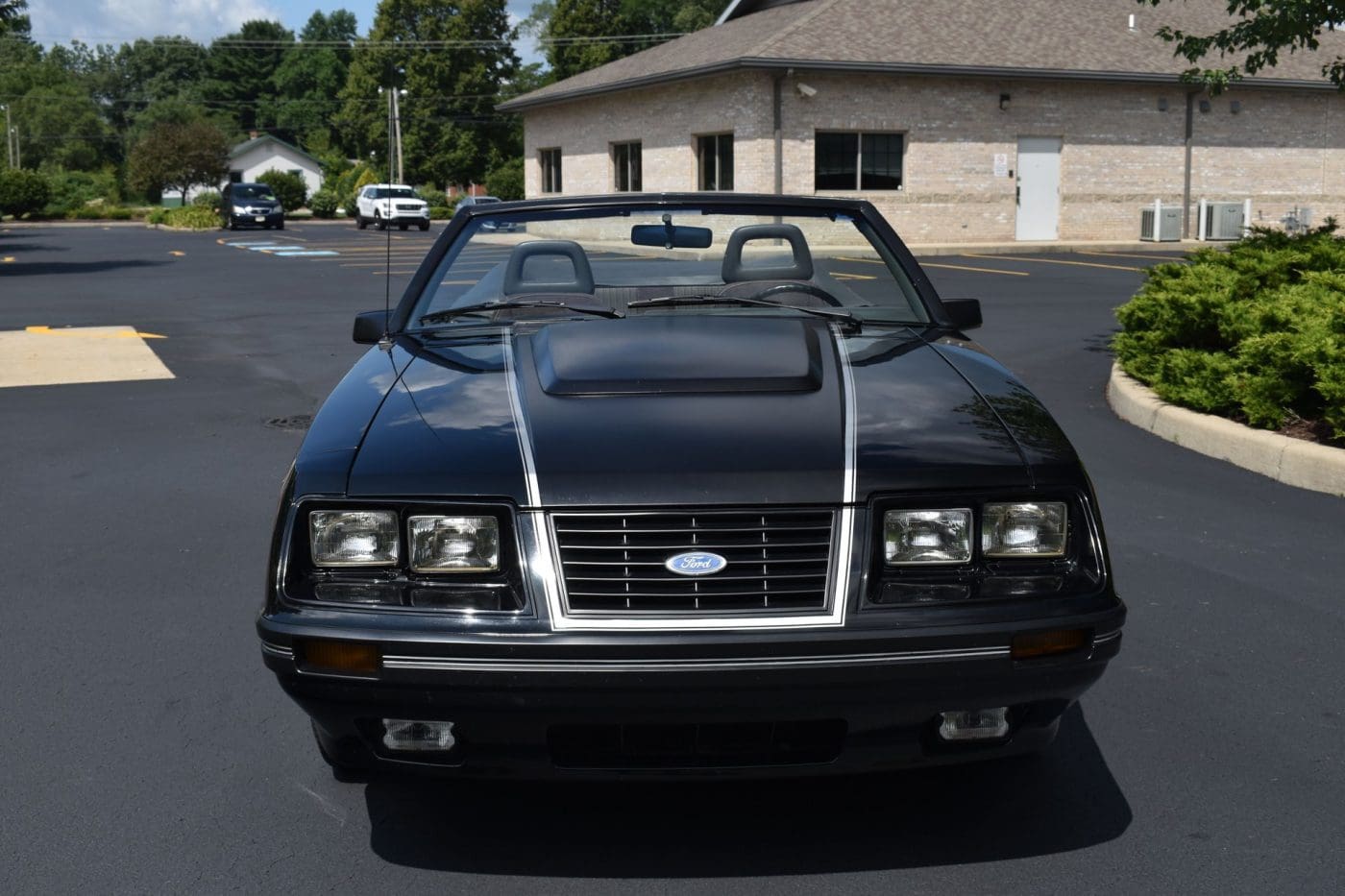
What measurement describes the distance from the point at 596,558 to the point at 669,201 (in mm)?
2131

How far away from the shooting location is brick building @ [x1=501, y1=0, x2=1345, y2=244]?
30328 mm

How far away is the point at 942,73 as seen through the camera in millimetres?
31000

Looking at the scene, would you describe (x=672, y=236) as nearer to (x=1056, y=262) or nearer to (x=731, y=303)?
(x=731, y=303)

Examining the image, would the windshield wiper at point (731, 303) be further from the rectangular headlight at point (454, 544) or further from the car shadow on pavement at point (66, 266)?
the car shadow on pavement at point (66, 266)

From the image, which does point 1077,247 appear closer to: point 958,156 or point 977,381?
point 958,156

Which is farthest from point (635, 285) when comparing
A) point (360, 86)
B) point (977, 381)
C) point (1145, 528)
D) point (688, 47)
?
point (360, 86)

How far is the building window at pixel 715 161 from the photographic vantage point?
103 ft

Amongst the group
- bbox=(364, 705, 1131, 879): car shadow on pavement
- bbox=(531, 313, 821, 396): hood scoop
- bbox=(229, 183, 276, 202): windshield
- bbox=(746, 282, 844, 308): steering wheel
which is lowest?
bbox=(364, 705, 1131, 879): car shadow on pavement

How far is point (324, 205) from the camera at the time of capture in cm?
6700

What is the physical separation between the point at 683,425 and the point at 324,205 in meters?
66.9

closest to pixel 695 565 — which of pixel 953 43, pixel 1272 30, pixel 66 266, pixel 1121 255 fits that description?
pixel 1272 30

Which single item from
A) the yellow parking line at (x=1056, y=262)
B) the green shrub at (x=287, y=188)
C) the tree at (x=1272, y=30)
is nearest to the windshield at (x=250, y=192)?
the green shrub at (x=287, y=188)

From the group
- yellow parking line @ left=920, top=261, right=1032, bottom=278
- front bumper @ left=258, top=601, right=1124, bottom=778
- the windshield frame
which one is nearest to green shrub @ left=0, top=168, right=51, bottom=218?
yellow parking line @ left=920, top=261, right=1032, bottom=278

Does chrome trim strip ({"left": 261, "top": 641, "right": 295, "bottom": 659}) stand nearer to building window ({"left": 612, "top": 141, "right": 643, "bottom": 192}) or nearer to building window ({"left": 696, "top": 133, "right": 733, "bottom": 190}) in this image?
building window ({"left": 696, "top": 133, "right": 733, "bottom": 190})
